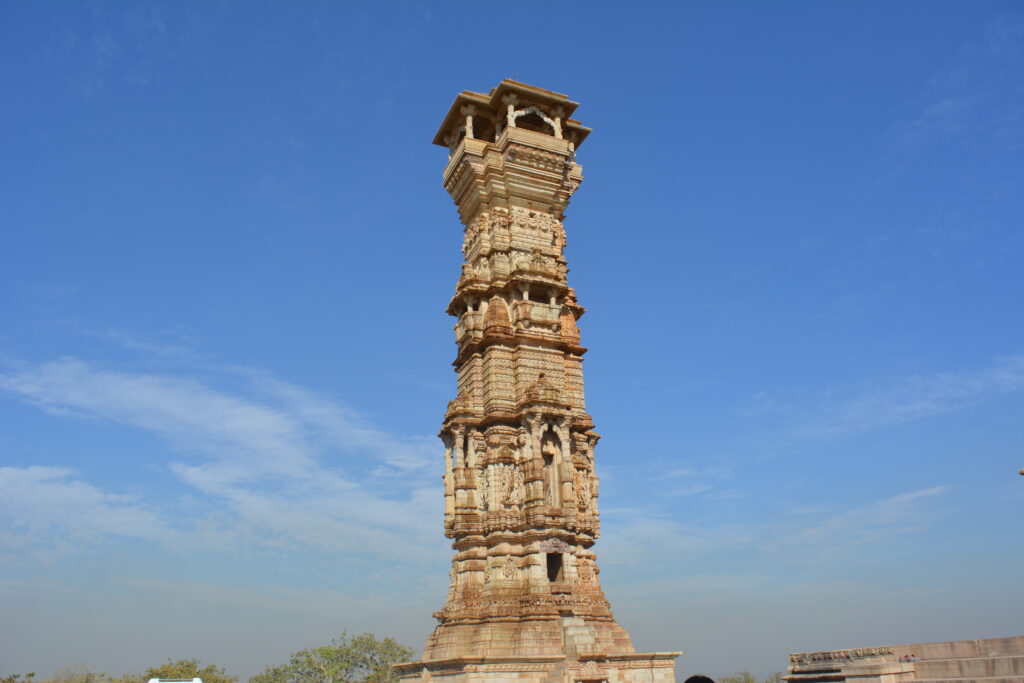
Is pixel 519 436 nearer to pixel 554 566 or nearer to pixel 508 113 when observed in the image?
pixel 554 566

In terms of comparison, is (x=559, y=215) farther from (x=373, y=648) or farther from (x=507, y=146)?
(x=373, y=648)

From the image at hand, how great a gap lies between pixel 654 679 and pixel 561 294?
16.1m

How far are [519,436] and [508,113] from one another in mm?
15440

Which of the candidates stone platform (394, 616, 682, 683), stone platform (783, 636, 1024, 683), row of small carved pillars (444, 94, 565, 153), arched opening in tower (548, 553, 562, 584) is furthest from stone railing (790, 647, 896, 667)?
row of small carved pillars (444, 94, 565, 153)

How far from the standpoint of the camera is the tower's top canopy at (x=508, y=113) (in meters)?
36.3

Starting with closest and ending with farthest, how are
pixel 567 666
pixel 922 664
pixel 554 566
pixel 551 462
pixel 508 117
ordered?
pixel 922 664, pixel 567 666, pixel 554 566, pixel 551 462, pixel 508 117

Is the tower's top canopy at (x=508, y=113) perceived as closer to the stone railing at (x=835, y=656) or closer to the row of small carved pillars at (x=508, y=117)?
the row of small carved pillars at (x=508, y=117)

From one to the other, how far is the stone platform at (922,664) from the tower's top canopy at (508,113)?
25055 mm

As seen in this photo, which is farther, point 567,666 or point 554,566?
point 554,566

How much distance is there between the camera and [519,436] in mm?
31625

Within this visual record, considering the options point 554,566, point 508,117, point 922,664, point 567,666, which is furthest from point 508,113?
point 922,664

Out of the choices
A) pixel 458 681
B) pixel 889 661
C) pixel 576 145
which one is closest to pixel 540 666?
pixel 458 681

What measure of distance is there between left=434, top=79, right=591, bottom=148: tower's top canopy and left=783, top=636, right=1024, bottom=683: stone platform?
2506 centimetres

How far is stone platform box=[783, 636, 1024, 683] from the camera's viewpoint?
17.4 metres
